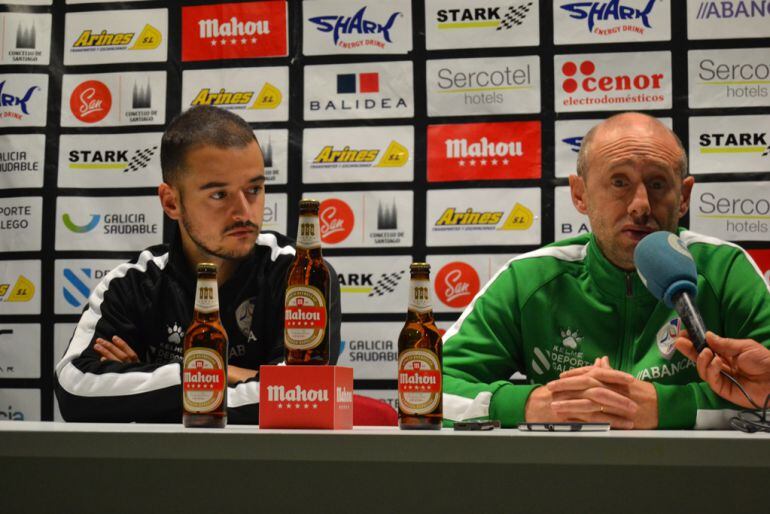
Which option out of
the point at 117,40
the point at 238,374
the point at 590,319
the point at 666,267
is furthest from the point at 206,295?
the point at 117,40

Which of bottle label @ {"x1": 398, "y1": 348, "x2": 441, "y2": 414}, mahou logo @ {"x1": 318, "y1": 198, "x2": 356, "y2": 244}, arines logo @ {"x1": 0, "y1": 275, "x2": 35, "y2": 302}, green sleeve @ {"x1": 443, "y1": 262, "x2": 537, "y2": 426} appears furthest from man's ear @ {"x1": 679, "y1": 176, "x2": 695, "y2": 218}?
arines logo @ {"x1": 0, "y1": 275, "x2": 35, "y2": 302}

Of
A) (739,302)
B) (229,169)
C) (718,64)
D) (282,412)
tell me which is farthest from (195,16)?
(282,412)

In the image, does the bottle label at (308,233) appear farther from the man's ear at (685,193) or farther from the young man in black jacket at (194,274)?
the man's ear at (685,193)

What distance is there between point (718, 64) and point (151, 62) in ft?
6.36

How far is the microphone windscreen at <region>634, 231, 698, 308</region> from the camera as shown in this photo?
120cm

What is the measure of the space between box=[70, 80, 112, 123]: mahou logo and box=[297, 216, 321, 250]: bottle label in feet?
7.33

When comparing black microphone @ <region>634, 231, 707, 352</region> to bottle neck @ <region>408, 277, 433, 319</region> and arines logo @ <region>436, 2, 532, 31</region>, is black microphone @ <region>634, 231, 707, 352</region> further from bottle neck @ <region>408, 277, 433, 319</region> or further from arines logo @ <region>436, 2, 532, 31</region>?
arines logo @ <region>436, 2, 532, 31</region>

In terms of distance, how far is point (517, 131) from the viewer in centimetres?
295

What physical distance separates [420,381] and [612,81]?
2.09 meters

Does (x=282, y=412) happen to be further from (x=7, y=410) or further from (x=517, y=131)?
(x=7, y=410)

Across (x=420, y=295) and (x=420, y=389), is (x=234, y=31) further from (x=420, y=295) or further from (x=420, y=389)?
(x=420, y=389)

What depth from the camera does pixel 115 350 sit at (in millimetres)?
2088

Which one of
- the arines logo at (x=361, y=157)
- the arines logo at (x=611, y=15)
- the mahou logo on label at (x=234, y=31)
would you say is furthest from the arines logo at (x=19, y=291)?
the arines logo at (x=611, y=15)

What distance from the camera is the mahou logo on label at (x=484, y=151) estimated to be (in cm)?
294
